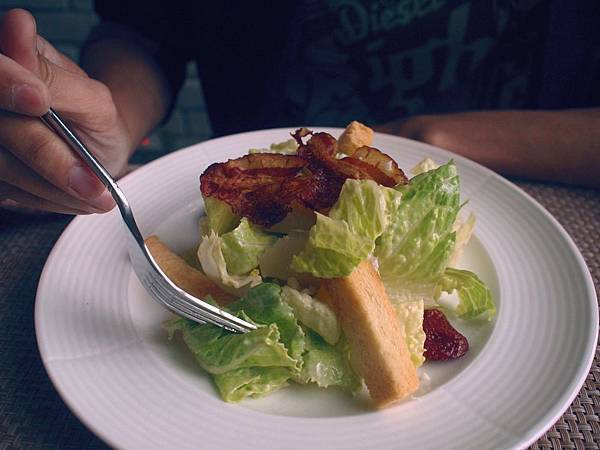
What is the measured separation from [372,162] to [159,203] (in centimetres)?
50

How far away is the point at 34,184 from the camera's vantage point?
0.97 meters

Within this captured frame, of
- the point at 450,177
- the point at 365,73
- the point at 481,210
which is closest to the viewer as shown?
the point at 450,177

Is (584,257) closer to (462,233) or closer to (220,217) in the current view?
(462,233)

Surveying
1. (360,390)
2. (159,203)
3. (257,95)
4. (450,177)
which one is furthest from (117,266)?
(257,95)

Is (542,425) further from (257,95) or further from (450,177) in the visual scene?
(257,95)

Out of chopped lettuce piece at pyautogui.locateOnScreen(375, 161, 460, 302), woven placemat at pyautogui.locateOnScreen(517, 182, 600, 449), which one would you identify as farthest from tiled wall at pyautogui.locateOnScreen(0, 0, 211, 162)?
chopped lettuce piece at pyautogui.locateOnScreen(375, 161, 460, 302)

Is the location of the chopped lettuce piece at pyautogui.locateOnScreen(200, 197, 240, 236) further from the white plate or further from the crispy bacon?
the white plate

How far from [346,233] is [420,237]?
0.18 meters

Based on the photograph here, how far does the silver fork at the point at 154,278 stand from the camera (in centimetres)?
87

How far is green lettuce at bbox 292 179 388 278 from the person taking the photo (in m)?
0.85

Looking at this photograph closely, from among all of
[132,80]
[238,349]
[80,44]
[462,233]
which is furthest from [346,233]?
[80,44]

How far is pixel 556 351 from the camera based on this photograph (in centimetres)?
90

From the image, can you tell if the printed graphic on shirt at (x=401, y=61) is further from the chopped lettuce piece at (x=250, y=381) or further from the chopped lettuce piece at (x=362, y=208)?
the chopped lettuce piece at (x=250, y=381)

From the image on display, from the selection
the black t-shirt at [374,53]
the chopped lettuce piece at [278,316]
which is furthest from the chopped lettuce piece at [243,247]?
the black t-shirt at [374,53]
